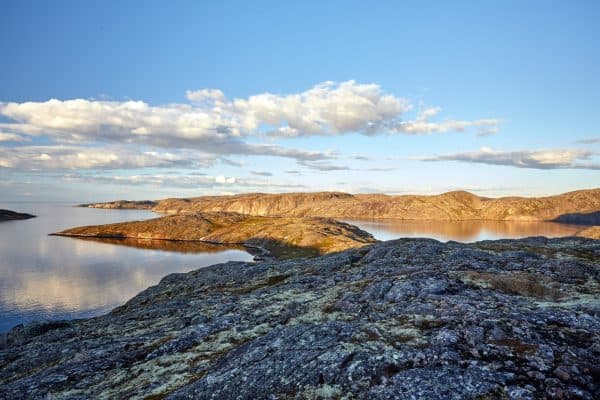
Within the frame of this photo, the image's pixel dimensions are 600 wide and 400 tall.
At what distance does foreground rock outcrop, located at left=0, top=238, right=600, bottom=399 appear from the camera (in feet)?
47.7

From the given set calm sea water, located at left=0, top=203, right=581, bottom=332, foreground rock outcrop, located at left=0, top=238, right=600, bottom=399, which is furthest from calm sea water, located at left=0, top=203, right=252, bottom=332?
foreground rock outcrop, located at left=0, top=238, right=600, bottom=399

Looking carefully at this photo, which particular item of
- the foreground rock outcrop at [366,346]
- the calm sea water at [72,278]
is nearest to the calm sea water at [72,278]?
the calm sea water at [72,278]

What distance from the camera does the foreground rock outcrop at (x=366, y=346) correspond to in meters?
14.5

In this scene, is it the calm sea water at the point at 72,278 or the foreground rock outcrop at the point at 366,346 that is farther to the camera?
the calm sea water at the point at 72,278

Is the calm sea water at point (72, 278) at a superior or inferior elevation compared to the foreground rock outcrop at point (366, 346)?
inferior

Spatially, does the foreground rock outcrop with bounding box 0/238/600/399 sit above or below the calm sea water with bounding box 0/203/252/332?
above

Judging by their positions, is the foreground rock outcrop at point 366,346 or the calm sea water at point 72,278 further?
the calm sea water at point 72,278

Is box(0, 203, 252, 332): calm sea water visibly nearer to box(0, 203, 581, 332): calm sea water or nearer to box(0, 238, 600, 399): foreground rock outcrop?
box(0, 203, 581, 332): calm sea water

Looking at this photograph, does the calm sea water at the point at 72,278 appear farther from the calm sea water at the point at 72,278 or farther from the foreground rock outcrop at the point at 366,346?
the foreground rock outcrop at the point at 366,346

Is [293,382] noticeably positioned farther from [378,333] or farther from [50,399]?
[50,399]

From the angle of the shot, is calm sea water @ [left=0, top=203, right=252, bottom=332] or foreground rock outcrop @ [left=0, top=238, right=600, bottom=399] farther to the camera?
calm sea water @ [left=0, top=203, right=252, bottom=332]

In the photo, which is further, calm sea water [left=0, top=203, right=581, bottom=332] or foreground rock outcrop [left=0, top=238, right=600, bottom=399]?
calm sea water [left=0, top=203, right=581, bottom=332]

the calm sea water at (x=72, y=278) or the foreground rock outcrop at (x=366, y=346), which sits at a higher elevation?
the foreground rock outcrop at (x=366, y=346)

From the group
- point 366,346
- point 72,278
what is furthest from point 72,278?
point 366,346
